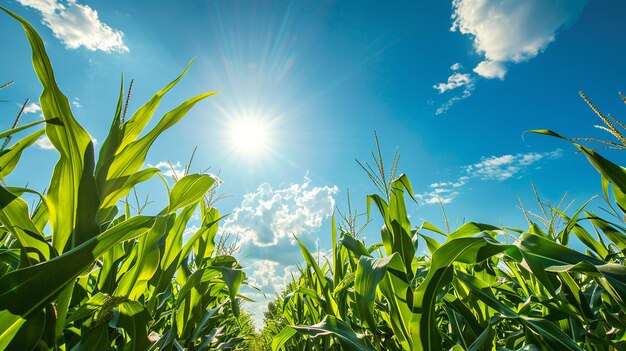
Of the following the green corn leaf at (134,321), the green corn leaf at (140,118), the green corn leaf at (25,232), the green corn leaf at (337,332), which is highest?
the green corn leaf at (140,118)

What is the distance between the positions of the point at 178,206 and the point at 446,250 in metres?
0.69

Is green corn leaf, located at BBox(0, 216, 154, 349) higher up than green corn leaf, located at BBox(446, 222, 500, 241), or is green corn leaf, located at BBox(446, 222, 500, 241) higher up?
green corn leaf, located at BBox(446, 222, 500, 241)

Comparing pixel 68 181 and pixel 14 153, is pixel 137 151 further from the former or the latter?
pixel 14 153

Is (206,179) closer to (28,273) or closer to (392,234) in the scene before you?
Answer: (28,273)

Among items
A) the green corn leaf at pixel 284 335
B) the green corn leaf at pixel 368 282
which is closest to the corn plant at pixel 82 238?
the green corn leaf at pixel 284 335

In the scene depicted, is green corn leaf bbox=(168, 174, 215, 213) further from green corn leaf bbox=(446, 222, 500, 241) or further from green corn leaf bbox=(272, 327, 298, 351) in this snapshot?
→ green corn leaf bbox=(446, 222, 500, 241)

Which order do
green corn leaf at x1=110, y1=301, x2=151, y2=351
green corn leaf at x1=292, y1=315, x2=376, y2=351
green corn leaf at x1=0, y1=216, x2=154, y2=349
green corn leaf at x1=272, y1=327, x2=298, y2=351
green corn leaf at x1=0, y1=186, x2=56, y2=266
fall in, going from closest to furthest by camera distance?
green corn leaf at x1=0, y1=216, x2=154, y2=349
green corn leaf at x1=0, y1=186, x2=56, y2=266
green corn leaf at x1=110, y1=301, x2=151, y2=351
green corn leaf at x1=292, y1=315, x2=376, y2=351
green corn leaf at x1=272, y1=327, x2=298, y2=351

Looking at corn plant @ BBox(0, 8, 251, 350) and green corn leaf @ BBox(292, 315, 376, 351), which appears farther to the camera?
green corn leaf @ BBox(292, 315, 376, 351)

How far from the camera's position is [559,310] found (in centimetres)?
104

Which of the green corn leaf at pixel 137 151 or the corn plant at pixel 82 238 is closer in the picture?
the corn plant at pixel 82 238

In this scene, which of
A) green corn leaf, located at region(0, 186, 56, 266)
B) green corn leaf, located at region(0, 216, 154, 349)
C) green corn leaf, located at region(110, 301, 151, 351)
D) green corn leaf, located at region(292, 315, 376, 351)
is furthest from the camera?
green corn leaf, located at region(292, 315, 376, 351)

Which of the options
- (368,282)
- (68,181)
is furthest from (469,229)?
(68,181)

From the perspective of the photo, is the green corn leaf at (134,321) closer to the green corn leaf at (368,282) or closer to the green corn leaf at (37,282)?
the green corn leaf at (37,282)

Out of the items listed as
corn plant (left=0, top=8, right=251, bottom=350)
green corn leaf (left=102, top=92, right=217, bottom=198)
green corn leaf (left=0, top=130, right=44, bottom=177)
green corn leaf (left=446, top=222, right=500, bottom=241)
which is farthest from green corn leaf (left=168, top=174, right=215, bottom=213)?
green corn leaf (left=446, top=222, right=500, bottom=241)
